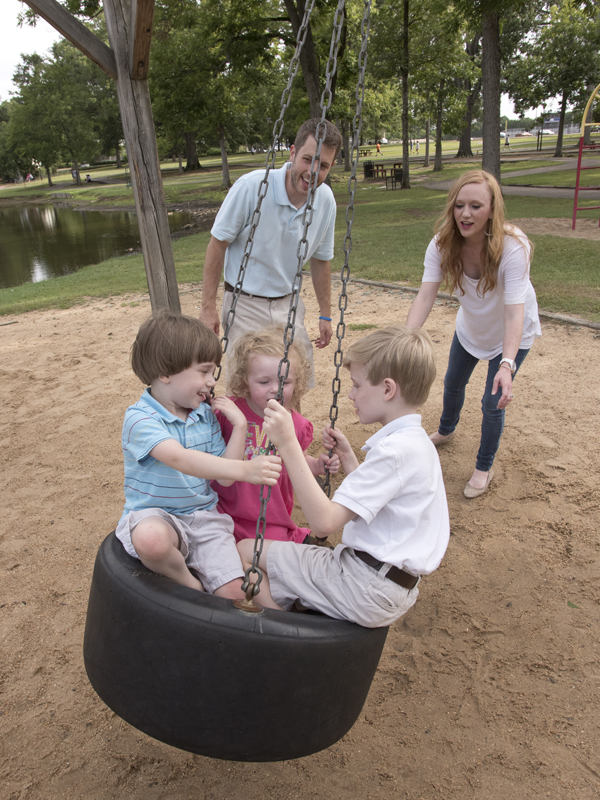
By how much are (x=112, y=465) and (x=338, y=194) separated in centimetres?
2011

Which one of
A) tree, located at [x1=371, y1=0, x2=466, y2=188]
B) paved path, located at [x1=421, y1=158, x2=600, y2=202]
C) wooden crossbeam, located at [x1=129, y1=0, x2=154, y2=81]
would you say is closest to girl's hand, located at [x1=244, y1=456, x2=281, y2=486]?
wooden crossbeam, located at [x1=129, y1=0, x2=154, y2=81]

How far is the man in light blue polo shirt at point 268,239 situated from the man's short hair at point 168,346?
0.82 metres

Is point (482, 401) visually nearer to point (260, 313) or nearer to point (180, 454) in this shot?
point (260, 313)

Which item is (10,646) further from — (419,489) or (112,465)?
(419,489)

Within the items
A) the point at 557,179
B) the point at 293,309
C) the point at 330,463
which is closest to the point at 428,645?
the point at 330,463

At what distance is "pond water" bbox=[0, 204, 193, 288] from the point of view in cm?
1349

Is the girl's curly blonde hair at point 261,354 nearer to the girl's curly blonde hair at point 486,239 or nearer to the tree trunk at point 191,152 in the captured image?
the girl's curly blonde hair at point 486,239

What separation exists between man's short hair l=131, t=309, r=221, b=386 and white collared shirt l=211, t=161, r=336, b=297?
1.13 m

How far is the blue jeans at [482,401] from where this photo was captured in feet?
10.7

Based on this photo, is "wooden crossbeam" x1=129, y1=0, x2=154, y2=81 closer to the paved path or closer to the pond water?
the pond water

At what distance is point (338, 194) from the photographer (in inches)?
871

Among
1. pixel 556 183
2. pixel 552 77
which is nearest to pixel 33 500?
pixel 556 183

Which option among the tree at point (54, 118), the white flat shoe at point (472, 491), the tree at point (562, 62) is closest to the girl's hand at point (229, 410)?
the white flat shoe at point (472, 491)

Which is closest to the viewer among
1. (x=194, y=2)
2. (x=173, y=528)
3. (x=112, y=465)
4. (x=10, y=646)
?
(x=173, y=528)
